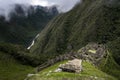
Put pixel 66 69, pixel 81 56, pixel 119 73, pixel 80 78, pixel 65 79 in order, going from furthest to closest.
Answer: pixel 119 73 < pixel 81 56 < pixel 66 69 < pixel 80 78 < pixel 65 79

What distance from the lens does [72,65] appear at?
289ft

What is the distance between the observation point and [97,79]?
86250 millimetres

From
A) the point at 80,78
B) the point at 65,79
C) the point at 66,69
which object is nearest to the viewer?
the point at 65,79

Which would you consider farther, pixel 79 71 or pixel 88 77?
pixel 79 71

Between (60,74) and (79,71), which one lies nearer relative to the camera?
(60,74)

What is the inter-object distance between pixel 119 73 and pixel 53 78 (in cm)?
12505

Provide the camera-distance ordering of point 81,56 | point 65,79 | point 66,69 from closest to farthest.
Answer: point 65,79, point 66,69, point 81,56

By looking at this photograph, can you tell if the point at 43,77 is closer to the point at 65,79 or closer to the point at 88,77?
the point at 65,79

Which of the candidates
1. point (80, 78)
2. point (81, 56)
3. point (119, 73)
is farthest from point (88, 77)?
point (119, 73)

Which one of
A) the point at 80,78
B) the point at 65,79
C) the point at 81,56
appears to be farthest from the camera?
the point at 81,56

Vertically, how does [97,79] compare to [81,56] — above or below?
below

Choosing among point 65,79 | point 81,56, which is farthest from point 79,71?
point 81,56

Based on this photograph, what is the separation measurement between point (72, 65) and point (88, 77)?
7.47 meters

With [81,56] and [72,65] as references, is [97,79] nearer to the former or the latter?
[72,65]
